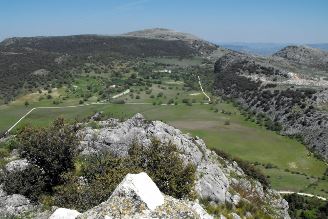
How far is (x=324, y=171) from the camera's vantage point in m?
75.8

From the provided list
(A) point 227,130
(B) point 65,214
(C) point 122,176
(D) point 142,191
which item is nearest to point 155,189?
(D) point 142,191

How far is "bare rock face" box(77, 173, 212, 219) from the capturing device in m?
20.0

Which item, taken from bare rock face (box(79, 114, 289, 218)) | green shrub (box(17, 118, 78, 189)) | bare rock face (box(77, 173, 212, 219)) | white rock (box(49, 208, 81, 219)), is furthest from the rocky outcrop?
white rock (box(49, 208, 81, 219))

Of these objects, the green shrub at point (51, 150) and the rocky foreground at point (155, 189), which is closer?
the rocky foreground at point (155, 189)

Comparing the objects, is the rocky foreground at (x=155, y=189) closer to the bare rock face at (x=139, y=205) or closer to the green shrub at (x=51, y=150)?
the bare rock face at (x=139, y=205)

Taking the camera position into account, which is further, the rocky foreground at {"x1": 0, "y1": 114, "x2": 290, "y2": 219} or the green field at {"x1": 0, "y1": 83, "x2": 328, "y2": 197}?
the green field at {"x1": 0, "y1": 83, "x2": 328, "y2": 197}

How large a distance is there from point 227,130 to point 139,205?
260ft

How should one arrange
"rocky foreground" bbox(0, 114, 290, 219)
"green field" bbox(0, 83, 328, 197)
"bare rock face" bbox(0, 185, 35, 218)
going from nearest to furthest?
"rocky foreground" bbox(0, 114, 290, 219) < "bare rock face" bbox(0, 185, 35, 218) < "green field" bbox(0, 83, 328, 197)

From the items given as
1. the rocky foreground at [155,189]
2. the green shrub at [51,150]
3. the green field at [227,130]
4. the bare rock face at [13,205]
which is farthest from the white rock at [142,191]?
the green field at [227,130]

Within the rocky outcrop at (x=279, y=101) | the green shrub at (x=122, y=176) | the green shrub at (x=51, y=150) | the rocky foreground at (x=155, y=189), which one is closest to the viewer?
the rocky foreground at (x=155, y=189)

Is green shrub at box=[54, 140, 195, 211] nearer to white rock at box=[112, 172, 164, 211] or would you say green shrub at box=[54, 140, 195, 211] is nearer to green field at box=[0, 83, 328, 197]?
white rock at box=[112, 172, 164, 211]

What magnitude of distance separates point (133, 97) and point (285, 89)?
4175cm

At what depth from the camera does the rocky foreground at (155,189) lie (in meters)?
20.3

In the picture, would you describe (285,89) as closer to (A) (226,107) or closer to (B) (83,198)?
(A) (226,107)
